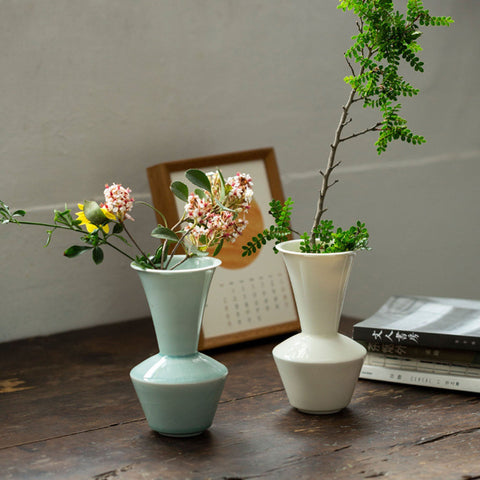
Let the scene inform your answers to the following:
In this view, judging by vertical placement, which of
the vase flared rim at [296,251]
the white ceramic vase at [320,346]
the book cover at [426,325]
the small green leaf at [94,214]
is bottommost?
the book cover at [426,325]

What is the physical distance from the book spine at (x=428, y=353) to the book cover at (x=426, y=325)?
1cm

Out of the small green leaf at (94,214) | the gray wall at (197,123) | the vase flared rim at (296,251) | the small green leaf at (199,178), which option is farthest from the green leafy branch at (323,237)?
the gray wall at (197,123)

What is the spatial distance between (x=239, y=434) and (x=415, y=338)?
365 mm

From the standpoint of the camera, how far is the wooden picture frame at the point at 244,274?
4.54 ft

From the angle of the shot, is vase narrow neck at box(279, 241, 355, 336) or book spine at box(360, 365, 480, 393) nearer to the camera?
vase narrow neck at box(279, 241, 355, 336)

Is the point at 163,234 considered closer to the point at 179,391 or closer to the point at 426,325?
the point at 179,391

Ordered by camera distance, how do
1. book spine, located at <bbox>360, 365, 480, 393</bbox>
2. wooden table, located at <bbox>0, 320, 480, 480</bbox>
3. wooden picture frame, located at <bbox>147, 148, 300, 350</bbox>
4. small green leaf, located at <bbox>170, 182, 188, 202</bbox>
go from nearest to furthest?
wooden table, located at <bbox>0, 320, 480, 480</bbox>, small green leaf, located at <bbox>170, 182, 188, 202</bbox>, book spine, located at <bbox>360, 365, 480, 393</bbox>, wooden picture frame, located at <bbox>147, 148, 300, 350</bbox>

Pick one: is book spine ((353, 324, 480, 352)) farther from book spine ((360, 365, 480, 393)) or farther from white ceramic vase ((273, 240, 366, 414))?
white ceramic vase ((273, 240, 366, 414))

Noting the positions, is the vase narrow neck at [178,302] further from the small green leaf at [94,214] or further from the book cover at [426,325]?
the book cover at [426,325]

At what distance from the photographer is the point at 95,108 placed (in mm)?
1521

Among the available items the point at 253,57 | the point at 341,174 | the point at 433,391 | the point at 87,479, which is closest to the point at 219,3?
the point at 253,57

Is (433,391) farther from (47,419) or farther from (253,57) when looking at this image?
(253,57)

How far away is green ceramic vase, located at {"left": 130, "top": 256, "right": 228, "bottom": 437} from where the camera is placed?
0.91 m

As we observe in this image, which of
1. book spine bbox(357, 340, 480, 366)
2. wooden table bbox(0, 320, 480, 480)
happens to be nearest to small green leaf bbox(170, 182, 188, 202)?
wooden table bbox(0, 320, 480, 480)
